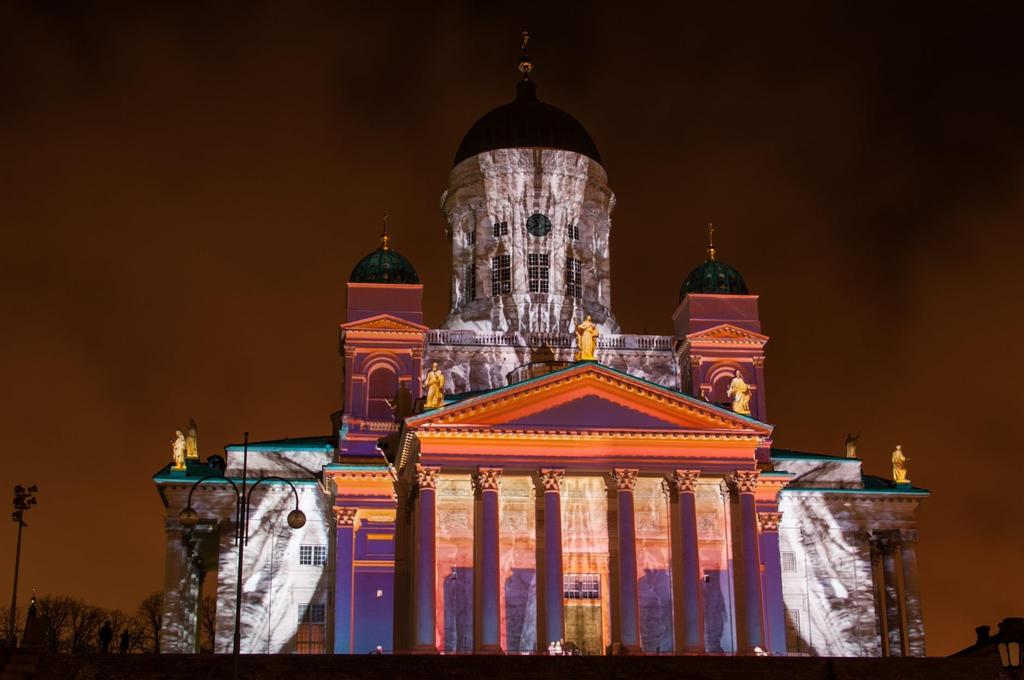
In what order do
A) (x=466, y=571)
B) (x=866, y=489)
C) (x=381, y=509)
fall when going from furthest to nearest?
(x=866, y=489) → (x=381, y=509) → (x=466, y=571)

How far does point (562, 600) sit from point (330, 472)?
41.8 ft

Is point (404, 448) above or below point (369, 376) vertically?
below

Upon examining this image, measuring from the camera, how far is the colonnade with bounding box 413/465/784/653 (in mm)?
51562

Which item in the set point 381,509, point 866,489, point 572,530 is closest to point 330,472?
point 381,509

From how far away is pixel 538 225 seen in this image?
7000 centimetres

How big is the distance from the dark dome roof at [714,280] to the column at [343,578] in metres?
19.3

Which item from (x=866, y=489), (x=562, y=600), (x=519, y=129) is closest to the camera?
(x=562, y=600)

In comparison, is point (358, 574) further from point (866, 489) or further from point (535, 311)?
point (866, 489)

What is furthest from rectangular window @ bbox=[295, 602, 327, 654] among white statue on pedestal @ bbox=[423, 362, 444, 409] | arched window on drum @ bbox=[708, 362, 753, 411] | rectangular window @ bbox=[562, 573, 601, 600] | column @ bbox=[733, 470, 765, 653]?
arched window on drum @ bbox=[708, 362, 753, 411]

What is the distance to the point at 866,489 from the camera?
65.7m

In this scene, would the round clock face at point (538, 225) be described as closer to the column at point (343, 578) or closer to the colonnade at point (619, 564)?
the column at point (343, 578)

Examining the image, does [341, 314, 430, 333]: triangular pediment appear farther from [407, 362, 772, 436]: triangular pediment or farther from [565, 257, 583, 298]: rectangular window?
[407, 362, 772, 436]: triangular pediment

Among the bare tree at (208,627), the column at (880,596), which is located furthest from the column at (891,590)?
the bare tree at (208,627)

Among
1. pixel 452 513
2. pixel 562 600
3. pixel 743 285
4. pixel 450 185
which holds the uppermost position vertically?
pixel 450 185
